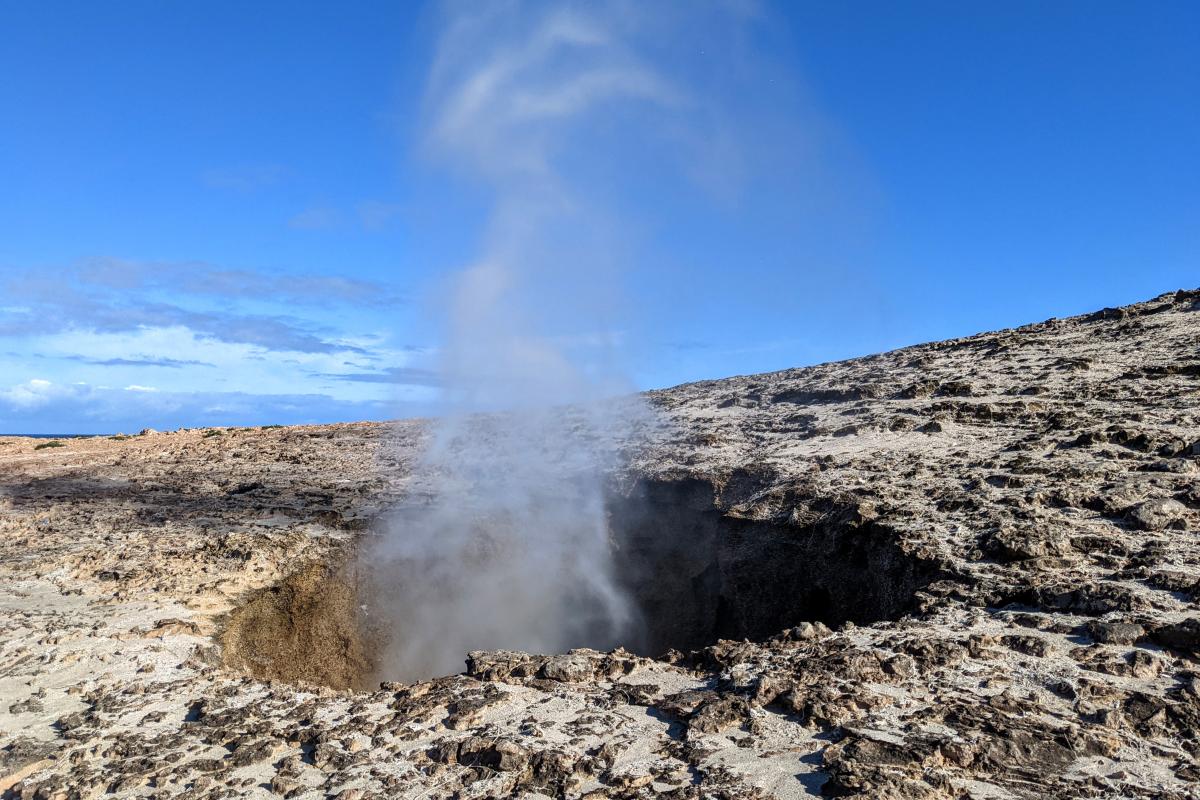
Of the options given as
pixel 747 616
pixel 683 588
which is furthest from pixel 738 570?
pixel 683 588

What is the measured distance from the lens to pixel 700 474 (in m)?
7.03

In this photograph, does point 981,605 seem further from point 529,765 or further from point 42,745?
point 42,745

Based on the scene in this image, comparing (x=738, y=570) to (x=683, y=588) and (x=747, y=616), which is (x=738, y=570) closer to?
(x=747, y=616)

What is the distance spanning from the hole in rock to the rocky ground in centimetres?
2

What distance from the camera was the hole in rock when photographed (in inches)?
205

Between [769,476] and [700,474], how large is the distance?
0.60 m

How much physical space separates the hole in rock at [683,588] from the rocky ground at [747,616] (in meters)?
0.02

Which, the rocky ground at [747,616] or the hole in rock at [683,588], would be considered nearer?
the rocky ground at [747,616]

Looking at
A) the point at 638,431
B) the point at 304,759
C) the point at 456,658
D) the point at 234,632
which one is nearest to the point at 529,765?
the point at 304,759

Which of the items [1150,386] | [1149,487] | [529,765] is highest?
[1150,386]

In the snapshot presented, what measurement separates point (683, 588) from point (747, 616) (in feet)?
2.53

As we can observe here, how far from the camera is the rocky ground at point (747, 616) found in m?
2.91

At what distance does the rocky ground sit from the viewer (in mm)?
2910

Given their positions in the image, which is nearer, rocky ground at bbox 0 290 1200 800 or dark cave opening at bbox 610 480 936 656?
rocky ground at bbox 0 290 1200 800
